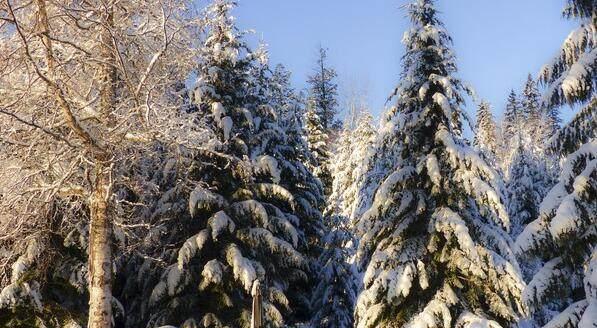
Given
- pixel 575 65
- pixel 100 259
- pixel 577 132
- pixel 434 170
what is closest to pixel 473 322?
pixel 434 170

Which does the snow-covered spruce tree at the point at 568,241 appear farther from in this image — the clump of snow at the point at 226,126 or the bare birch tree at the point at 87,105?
the clump of snow at the point at 226,126

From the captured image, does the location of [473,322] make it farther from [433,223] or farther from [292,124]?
[292,124]

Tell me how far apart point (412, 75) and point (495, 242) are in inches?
184

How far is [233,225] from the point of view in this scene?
51.9ft

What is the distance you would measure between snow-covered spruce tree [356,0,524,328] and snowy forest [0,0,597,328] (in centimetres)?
5

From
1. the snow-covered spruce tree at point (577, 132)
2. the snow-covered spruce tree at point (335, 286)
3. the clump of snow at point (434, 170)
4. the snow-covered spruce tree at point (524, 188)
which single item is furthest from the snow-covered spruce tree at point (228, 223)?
the snow-covered spruce tree at point (524, 188)

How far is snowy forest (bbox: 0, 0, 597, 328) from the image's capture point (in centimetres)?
1013

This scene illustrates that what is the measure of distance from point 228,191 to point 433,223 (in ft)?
19.3

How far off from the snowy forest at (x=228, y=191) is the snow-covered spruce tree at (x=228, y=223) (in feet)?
0.20

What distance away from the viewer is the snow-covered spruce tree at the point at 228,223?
15336 millimetres

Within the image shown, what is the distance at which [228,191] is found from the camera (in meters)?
17.1

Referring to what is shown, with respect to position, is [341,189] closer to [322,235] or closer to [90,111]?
[322,235]

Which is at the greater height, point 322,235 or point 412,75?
point 412,75

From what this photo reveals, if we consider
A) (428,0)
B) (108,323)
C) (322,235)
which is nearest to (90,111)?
(108,323)
